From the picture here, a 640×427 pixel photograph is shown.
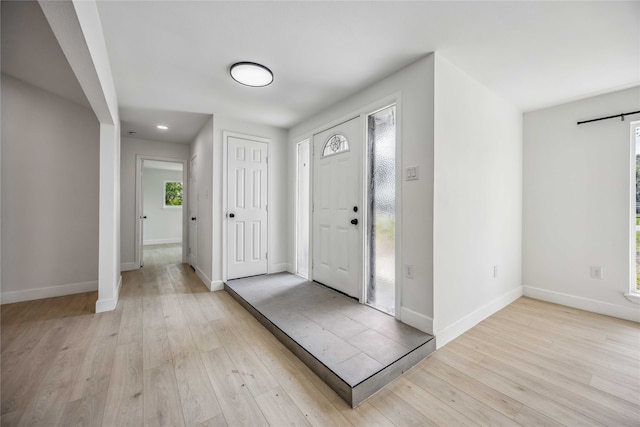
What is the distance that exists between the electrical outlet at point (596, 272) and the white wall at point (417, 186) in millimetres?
2206

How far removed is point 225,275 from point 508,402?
317cm

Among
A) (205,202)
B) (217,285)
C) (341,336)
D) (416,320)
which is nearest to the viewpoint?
(341,336)

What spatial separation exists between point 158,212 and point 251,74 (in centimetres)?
727

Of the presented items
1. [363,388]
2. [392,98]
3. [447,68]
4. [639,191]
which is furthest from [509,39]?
[363,388]

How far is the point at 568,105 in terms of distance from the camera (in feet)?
9.60

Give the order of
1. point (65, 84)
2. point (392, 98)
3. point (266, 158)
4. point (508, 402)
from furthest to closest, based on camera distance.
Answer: point (266, 158) < point (65, 84) < point (392, 98) < point (508, 402)

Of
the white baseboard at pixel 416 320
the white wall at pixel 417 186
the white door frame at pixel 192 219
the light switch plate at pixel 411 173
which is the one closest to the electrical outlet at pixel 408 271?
the white wall at pixel 417 186

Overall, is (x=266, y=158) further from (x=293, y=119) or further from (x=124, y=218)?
(x=124, y=218)

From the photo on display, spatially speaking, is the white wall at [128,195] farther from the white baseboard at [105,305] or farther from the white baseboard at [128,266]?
the white baseboard at [105,305]

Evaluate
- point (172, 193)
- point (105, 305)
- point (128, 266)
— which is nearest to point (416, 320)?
point (105, 305)

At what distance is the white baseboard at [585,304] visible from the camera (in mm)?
2555

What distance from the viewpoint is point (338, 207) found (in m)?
3.07

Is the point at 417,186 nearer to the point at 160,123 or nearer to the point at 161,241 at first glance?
the point at 160,123

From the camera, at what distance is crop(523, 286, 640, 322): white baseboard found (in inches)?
101
